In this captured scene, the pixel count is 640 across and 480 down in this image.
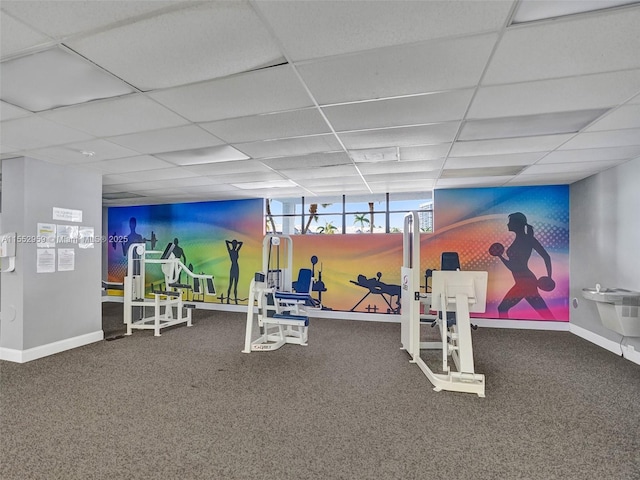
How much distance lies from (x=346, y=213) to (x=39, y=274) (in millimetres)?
4892

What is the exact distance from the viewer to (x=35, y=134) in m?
3.21

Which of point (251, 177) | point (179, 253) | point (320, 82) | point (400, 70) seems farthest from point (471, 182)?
point (179, 253)

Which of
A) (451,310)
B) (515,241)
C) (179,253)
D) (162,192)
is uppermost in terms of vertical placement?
(162,192)

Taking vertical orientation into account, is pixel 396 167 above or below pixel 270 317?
above

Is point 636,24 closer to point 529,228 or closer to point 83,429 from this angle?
point 83,429

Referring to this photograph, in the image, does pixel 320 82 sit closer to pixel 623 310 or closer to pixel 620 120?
pixel 620 120

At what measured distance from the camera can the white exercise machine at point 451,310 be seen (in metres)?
3.28

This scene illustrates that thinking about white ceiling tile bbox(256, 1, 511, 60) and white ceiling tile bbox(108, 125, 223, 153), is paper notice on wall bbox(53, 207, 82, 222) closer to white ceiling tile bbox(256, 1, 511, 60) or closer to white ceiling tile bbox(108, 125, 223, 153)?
white ceiling tile bbox(108, 125, 223, 153)

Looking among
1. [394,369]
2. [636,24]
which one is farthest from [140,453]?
[636,24]

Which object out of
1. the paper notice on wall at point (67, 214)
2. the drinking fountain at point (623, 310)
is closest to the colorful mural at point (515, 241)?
the drinking fountain at point (623, 310)

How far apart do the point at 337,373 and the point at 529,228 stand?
4.37 m

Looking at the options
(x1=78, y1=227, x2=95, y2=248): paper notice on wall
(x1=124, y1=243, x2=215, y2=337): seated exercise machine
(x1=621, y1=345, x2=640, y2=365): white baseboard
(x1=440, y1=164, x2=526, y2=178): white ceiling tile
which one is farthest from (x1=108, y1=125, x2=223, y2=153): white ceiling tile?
(x1=621, y1=345, x2=640, y2=365): white baseboard

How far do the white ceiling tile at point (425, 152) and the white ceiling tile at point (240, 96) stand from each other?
1.64 metres

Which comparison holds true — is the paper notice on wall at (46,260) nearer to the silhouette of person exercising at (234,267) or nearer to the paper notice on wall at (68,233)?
the paper notice on wall at (68,233)
